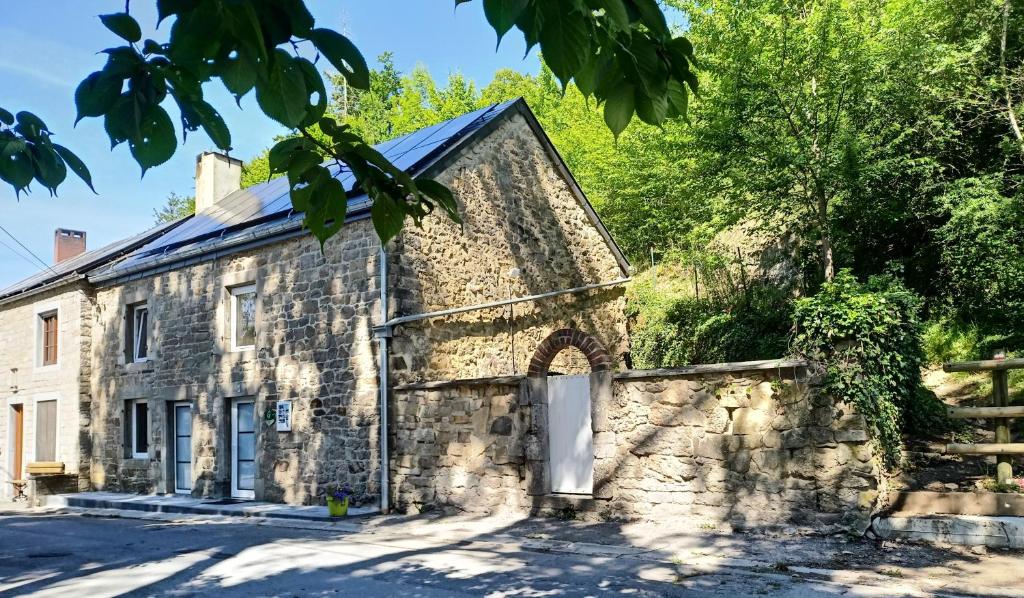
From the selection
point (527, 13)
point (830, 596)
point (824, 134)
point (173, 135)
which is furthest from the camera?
point (824, 134)

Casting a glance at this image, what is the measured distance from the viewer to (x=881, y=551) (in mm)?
7430

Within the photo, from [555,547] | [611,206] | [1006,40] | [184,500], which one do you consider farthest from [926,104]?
[184,500]

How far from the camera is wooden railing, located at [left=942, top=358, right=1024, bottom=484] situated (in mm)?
7852

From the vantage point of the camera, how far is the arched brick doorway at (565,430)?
33.0ft

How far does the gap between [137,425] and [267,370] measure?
192 inches

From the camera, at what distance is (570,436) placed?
10.2 m

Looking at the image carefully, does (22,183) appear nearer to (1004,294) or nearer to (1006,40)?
(1004,294)

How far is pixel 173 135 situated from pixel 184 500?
13923mm

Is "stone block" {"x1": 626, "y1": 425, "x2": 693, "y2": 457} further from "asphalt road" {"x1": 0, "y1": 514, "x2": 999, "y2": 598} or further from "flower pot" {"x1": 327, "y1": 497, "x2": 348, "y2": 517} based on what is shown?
"flower pot" {"x1": 327, "y1": 497, "x2": 348, "y2": 517}

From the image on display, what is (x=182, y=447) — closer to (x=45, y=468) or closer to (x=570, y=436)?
(x=45, y=468)

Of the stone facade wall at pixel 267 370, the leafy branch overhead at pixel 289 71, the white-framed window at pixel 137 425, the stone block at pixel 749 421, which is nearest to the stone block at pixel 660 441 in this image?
the stone block at pixel 749 421

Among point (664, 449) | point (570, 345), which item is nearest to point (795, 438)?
point (664, 449)

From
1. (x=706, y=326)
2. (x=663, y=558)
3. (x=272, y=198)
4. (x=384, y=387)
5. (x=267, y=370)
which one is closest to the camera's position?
(x=663, y=558)

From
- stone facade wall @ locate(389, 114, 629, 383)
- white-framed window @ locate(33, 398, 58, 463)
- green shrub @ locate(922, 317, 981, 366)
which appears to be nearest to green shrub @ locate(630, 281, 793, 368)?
stone facade wall @ locate(389, 114, 629, 383)
